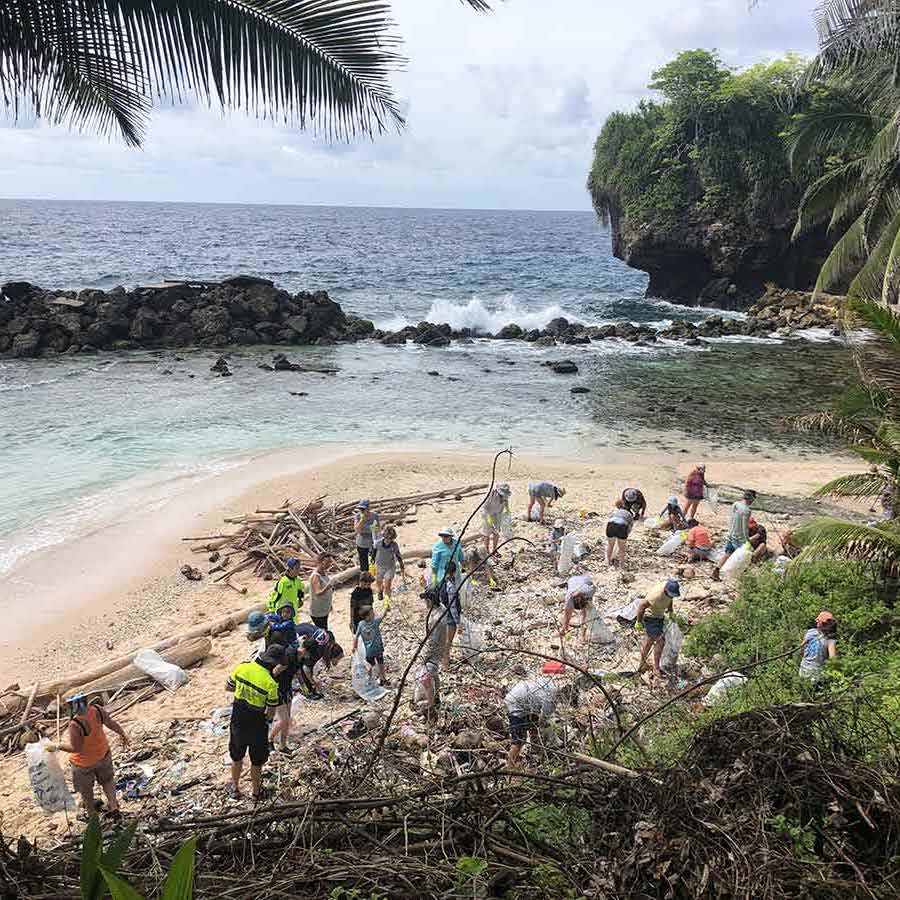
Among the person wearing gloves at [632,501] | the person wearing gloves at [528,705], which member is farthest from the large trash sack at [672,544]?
the person wearing gloves at [528,705]

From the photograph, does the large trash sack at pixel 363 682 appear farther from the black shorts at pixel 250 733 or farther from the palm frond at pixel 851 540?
the palm frond at pixel 851 540

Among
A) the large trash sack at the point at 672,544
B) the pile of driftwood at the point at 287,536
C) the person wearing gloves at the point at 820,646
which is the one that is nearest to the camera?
the person wearing gloves at the point at 820,646

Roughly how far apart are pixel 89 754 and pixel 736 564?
9412 millimetres

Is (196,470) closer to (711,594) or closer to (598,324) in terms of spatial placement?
(711,594)

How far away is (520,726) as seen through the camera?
647 cm

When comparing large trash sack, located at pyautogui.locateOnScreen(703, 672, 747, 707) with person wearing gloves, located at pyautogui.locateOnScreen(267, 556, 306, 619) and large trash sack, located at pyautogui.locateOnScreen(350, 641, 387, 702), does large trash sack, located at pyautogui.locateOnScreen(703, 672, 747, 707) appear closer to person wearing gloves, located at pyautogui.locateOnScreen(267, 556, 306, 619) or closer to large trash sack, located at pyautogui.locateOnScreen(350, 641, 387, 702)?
large trash sack, located at pyautogui.locateOnScreen(350, 641, 387, 702)

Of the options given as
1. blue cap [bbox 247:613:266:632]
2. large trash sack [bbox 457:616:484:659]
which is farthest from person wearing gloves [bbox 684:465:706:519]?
blue cap [bbox 247:613:266:632]

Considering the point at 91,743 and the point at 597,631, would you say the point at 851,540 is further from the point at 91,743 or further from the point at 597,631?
the point at 91,743

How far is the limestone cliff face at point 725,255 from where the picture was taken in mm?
42500

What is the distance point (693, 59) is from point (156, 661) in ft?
144

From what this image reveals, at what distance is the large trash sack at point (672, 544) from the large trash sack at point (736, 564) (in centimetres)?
124

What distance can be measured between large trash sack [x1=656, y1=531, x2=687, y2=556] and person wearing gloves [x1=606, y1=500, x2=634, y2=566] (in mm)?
1077

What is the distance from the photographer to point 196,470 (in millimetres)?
18656

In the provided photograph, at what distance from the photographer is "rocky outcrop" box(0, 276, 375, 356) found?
32.8m
